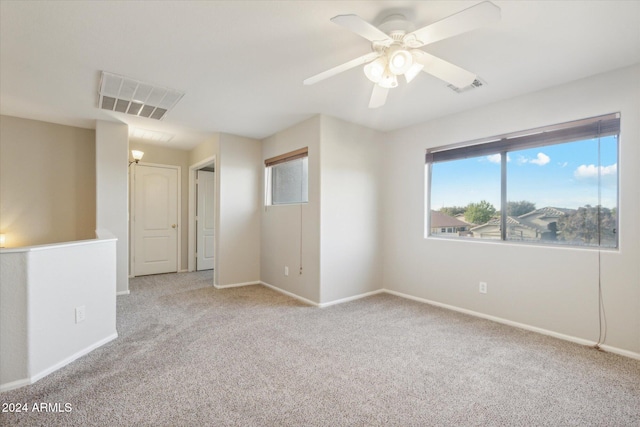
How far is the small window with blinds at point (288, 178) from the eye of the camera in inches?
156

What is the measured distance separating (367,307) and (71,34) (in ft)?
12.1

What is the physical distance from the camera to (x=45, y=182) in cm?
401

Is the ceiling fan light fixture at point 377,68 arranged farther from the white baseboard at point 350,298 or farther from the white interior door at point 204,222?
the white interior door at point 204,222

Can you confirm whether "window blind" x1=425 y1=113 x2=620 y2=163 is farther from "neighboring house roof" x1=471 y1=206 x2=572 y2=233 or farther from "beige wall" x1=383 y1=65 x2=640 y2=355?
"neighboring house roof" x1=471 y1=206 x2=572 y2=233

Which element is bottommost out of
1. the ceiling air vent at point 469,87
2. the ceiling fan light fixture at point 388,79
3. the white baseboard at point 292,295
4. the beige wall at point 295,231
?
the white baseboard at point 292,295

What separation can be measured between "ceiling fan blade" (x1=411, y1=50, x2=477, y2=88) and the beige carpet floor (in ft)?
6.70

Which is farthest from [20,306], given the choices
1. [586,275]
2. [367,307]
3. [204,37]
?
[586,275]

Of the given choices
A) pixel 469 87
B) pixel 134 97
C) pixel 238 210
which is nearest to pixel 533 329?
pixel 469 87

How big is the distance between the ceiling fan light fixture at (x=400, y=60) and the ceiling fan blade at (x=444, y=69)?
0.08m

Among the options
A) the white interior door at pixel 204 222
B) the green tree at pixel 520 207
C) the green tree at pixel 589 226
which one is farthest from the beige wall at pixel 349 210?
the white interior door at pixel 204 222

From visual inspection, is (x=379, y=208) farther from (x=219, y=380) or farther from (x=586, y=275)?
(x=219, y=380)

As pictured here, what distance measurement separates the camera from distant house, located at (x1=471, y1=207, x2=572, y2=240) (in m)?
2.87

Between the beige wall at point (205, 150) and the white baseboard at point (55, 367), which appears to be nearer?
the white baseboard at point (55, 367)

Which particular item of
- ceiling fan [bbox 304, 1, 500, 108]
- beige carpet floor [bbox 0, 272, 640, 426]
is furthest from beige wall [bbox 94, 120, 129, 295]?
ceiling fan [bbox 304, 1, 500, 108]
